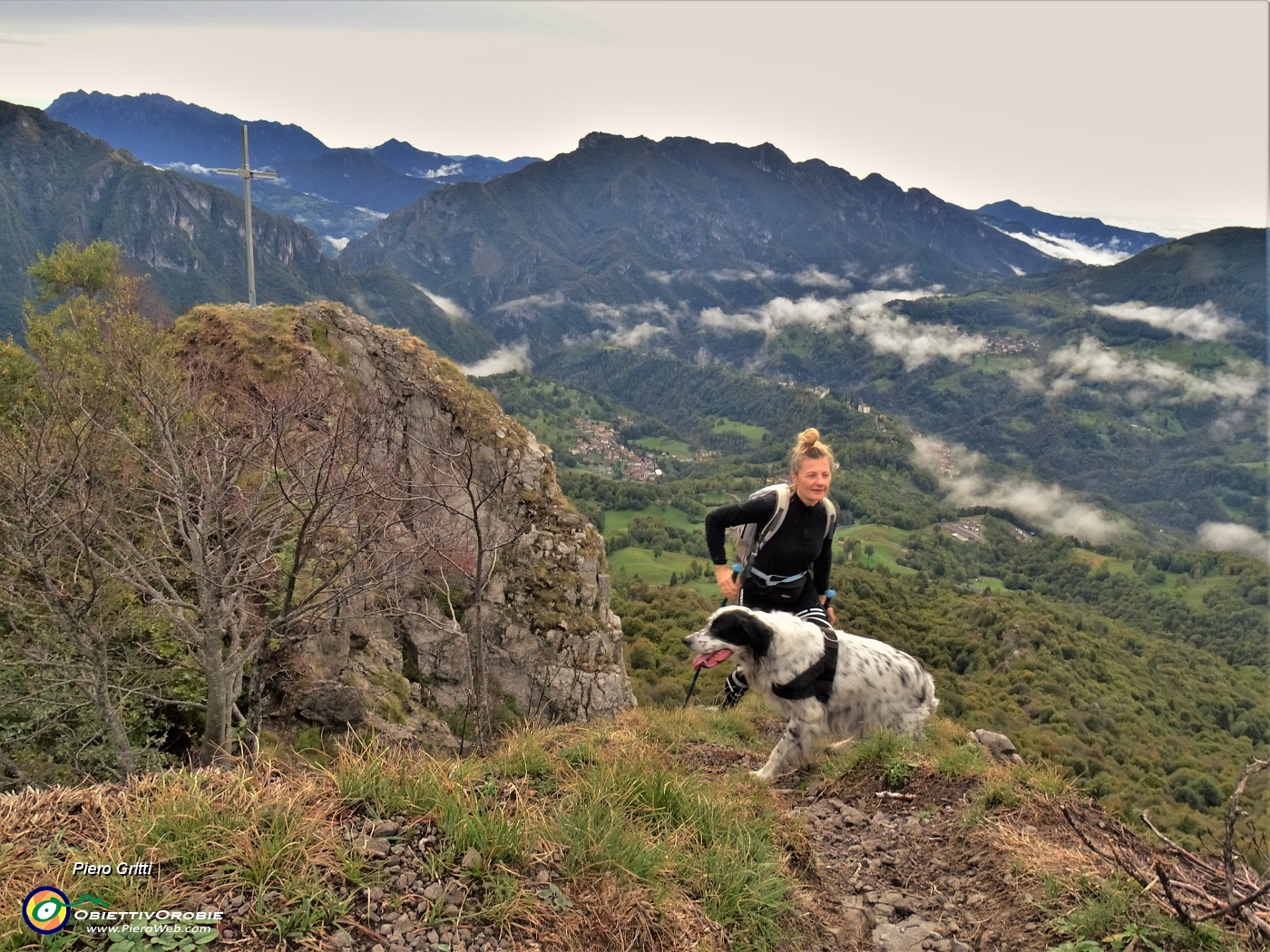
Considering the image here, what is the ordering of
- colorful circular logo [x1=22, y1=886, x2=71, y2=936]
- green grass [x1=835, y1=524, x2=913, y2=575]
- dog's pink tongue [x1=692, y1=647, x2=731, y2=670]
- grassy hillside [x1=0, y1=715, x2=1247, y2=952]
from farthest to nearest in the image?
green grass [x1=835, y1=524, x2=913, y2=575], dog's pink tongue [x1=692, y1=647, x2=731, y2=670], grassy hillside [x1=0, y1=715, x2=1247, y2=952], colorful circular logo [x1=22, y1=886, x2=71, y2=936]

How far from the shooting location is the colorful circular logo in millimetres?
2826

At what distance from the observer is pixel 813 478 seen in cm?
692

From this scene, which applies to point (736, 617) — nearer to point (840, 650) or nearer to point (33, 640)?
point (840, 650)

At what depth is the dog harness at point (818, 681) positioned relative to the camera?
6.72 m

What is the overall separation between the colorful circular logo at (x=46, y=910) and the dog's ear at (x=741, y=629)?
492cm

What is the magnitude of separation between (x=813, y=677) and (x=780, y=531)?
1.53m

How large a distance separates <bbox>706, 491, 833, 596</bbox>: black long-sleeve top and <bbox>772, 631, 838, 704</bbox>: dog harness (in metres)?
0.86

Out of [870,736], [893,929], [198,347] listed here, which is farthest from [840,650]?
[198,347]

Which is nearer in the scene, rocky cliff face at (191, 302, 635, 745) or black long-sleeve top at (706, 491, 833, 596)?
black long-sleeve top at (706, 491, 833, 596)

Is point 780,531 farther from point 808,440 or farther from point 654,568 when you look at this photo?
point 654,568

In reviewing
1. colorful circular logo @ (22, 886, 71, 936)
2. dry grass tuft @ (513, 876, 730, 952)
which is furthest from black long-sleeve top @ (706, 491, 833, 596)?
colorful circular logo @ (22, 886, 71, 936)

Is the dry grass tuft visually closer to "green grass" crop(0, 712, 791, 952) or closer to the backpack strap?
"green grass" crop(0, 712, 791, 952)

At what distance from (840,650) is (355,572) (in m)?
8.28

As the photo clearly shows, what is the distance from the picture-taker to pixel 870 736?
702cm
